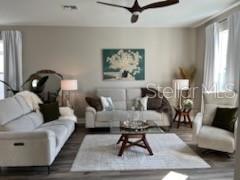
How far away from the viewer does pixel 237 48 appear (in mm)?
4027

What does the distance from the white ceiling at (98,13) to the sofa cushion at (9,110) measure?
174 centimetres

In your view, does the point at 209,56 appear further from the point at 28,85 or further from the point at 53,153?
the point at 28,85

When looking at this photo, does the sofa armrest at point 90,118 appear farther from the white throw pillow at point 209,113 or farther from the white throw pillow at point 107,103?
the white throw pillow at point 209,113

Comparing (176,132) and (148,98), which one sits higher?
(148,98)

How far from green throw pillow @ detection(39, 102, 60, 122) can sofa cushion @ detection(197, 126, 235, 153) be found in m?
2.82

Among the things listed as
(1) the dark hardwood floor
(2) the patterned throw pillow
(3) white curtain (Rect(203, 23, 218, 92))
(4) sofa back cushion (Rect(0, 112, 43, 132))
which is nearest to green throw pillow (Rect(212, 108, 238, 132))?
(1) the dark hardwood floor

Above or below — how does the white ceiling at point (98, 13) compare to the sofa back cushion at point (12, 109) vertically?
above

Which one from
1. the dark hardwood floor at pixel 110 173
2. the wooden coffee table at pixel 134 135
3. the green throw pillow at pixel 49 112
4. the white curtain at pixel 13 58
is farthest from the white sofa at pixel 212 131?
the white curtain at pixel 13 58

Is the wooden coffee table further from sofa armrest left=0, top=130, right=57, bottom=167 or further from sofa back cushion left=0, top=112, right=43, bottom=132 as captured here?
sofa back cushion left=0, top=112, right=43, bottom=132

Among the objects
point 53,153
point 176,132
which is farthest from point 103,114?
point 53,153

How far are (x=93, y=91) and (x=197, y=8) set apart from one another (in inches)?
130

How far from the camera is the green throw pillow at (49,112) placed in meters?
4.49

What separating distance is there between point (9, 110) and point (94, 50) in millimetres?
3056

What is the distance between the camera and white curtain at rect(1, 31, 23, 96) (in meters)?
5.68
